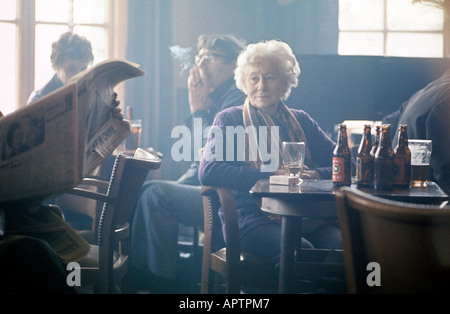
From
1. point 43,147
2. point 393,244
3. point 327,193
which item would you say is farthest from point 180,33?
point 393,244

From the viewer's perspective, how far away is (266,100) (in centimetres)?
226

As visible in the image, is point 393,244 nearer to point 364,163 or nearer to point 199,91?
point 364,163

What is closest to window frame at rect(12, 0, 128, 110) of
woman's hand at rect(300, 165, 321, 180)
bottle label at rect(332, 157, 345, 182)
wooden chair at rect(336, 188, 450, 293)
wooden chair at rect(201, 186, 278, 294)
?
wooden chair at rect(201, 186, 278, 294)

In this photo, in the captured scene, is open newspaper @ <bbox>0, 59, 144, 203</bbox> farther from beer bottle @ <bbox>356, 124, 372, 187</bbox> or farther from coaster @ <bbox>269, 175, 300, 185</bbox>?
beer bottle @ <bbox>356, 124, 372, 187</bbox>

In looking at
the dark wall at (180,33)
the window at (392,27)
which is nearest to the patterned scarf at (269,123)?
the dark wall at (180,33)

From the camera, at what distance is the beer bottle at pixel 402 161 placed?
5.20 ft

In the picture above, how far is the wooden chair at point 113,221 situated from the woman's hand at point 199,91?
1213 millimetres

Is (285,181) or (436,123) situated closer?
(285,181)

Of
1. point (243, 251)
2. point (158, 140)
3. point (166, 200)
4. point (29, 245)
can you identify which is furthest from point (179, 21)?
point (29, 245)

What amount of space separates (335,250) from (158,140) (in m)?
2.30

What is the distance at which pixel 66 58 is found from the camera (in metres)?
2.94

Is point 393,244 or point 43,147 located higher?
point 43,147

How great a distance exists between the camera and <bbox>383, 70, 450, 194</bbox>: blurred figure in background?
1.75m

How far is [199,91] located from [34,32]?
156cm
